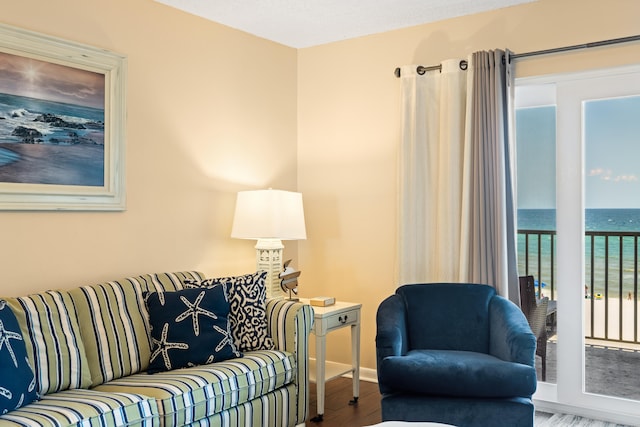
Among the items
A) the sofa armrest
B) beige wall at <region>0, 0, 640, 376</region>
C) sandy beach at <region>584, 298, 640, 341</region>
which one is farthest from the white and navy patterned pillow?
sandy beach at <region>584, 298, 640, 341</region>

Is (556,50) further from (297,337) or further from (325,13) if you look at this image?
(297,337)

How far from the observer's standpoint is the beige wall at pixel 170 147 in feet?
10.6

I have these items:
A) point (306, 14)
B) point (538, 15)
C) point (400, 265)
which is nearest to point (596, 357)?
point (400, 265)

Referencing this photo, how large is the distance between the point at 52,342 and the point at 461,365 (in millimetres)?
1856

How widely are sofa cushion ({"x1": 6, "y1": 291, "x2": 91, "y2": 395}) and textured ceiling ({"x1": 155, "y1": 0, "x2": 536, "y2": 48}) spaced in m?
1.93

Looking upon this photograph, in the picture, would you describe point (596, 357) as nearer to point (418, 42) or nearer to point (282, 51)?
point (418, 42)

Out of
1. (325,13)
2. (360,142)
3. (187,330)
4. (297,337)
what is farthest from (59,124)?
(360,142)

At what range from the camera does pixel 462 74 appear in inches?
157

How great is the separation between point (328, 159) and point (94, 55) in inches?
74.4

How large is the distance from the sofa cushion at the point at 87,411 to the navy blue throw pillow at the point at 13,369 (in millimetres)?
39

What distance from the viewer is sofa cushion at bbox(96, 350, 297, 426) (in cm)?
270

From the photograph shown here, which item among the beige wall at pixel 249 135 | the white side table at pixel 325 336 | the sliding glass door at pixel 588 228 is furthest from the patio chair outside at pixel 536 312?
the white side table at pixel 325 336

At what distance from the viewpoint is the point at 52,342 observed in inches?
109

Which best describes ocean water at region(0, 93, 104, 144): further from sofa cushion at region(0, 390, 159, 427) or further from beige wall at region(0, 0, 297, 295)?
sofa cushion at region(0, 390, 159, 427)
